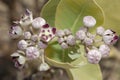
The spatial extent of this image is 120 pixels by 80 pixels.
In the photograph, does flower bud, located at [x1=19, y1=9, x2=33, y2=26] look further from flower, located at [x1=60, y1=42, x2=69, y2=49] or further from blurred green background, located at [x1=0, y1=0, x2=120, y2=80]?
blurred green background, located at [x1=0, y1=0, x2=120, y2=80]

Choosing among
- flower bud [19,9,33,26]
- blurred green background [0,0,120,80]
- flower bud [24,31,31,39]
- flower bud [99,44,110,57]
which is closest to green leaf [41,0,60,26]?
flower bud [19,9,33,26]

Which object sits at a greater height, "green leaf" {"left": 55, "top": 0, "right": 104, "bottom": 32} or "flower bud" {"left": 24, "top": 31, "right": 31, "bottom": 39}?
"green leaf" {"left": 55, "top": 0, "right": 104, "bottom": 32}

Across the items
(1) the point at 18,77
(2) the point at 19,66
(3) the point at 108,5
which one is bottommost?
(1) the point at 18,77

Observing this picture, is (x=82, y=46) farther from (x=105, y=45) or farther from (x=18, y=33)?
(x=18, y=33)

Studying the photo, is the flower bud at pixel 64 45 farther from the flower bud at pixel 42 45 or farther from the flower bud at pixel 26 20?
the flower bud at pixel 26 20

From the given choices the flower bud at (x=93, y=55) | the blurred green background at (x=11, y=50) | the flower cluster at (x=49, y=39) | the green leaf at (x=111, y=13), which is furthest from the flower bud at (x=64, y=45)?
the blurred green background at (x=11, y=50)

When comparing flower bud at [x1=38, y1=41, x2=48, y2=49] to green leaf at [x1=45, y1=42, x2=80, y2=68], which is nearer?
flower bud at [x1=38, y1=41, x2=48, y2=49]

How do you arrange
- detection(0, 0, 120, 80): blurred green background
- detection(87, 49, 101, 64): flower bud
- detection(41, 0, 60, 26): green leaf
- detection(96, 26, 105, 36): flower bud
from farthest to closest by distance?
1. detection(0, 0, 120, 80): blurred green background
2. detection(41, 0, 60, 26): green leaf
3. detection(96, 26, 105, 36): flower bud
4. detection(87, 49, 101, 64): flower bud

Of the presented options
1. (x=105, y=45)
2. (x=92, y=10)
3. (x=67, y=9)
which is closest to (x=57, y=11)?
(x=67, y=9)
